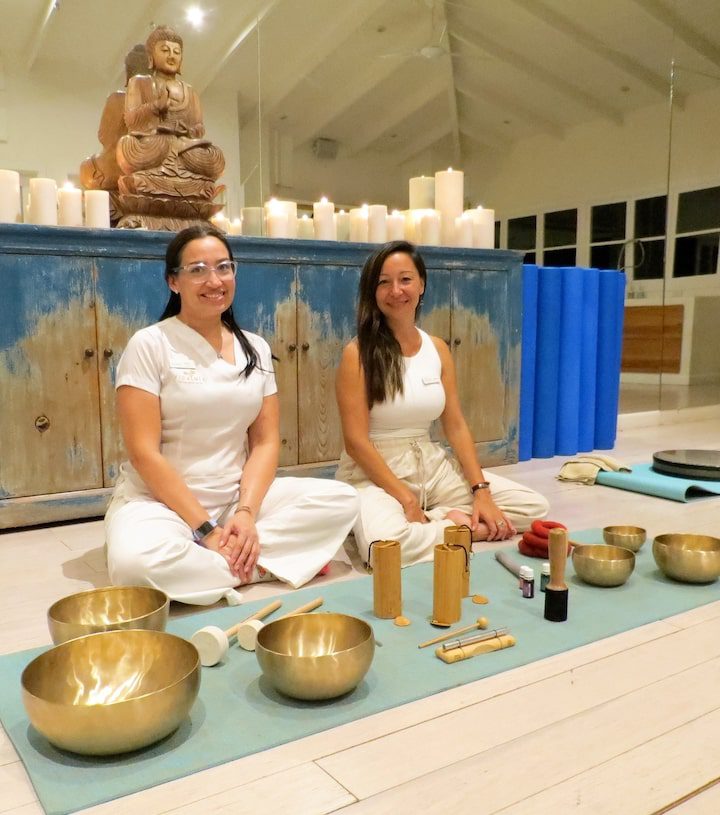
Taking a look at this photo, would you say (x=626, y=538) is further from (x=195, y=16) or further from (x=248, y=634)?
(x=195, y=16)

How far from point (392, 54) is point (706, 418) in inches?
139

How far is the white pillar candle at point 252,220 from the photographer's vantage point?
3.77 metres

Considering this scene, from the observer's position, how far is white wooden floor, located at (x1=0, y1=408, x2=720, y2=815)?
113 centimetres

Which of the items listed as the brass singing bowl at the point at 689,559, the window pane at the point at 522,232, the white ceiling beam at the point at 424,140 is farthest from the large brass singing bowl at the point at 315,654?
the window pane at the point at 522,232

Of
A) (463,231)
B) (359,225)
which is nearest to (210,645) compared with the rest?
(359,225)

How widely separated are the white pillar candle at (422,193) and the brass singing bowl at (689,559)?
257cm

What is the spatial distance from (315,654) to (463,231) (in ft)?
8.65

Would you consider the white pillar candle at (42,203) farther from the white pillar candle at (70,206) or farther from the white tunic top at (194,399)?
the white tunic top at (194,399)

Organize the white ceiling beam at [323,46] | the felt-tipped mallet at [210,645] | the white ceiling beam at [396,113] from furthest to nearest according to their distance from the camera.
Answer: the white ceiling beam at [396,113] → the white ceiling beam at [323,46] → the felt-tipped mallet at [210,645]

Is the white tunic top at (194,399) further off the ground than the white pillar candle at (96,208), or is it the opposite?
the white pillar candle at (96,208)

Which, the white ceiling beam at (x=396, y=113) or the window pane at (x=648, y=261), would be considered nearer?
the white ceiling beam at (x=396, y=113)

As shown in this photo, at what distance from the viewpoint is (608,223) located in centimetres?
679

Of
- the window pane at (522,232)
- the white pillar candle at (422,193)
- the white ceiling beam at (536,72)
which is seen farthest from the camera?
the window pane at (522,232)

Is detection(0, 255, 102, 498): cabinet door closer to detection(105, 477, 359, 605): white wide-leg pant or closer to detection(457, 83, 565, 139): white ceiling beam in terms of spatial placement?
detection(105, 477, 359, 605): white wide-leg pant
